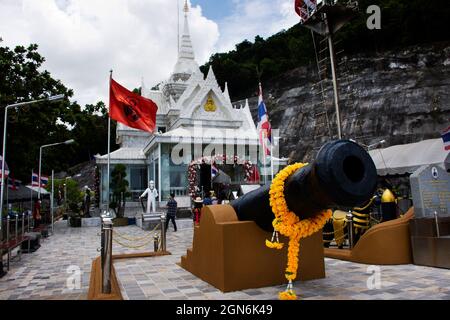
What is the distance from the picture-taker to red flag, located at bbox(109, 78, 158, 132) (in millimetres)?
13266

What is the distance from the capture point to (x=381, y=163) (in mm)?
19016

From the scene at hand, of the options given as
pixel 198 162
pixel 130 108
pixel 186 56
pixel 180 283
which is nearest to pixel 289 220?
pixel 180 283

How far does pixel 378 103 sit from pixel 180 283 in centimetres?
4431

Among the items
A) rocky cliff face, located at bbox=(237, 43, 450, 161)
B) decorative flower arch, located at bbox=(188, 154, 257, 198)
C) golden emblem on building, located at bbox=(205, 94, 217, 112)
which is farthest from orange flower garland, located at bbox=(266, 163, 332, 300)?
rocky cliff face, located at bbox=(237, 43, 450, 161)

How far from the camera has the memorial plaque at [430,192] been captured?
7590 millimetres

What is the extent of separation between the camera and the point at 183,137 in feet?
74.5

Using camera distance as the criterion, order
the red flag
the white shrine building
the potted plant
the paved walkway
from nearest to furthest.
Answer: the paved walkway
the red flag
the potted plant
the white shrine building

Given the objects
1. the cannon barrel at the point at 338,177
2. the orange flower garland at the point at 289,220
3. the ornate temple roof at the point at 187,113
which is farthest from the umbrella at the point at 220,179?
the cannon barrel at the point at 338,177

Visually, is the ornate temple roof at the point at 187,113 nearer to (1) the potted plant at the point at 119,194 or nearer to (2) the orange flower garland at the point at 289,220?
(1) the potted plant at the point at 119,194

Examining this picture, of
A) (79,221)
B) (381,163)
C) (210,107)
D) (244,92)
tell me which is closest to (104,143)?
(244,92)

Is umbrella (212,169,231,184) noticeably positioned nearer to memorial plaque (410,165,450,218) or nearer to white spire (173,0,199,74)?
memorial plaque (410,165,450,218)
